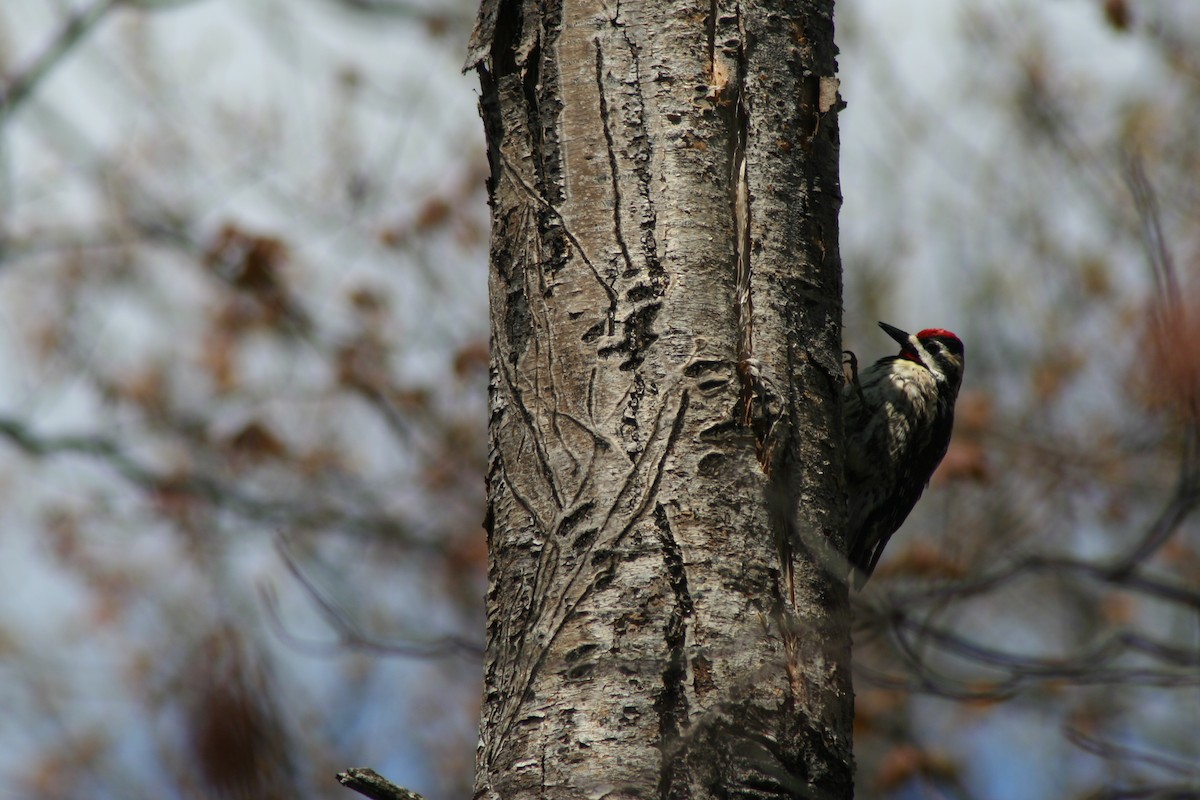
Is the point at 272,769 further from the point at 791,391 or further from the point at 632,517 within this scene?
the point at 791,391

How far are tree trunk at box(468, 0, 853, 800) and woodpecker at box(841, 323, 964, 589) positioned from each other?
212 cm

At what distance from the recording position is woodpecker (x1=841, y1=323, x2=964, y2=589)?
4.55 metres

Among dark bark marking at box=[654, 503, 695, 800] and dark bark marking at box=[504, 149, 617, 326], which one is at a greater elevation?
dark bark marking at box=[504, 149, 617, 326]

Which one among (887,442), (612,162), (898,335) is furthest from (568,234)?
(898,335)

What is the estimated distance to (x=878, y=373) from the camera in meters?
4.96

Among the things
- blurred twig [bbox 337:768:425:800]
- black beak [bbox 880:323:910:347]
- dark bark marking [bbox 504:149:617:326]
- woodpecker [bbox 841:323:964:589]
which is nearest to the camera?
blurred twig [bbox 337:768:425:800]

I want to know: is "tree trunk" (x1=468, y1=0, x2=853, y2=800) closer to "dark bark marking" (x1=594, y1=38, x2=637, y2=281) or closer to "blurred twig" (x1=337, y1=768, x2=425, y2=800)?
"dark bark marking" (x1=594, y1=38, x2=637, y2=281)

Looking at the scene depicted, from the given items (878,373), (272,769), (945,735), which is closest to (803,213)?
(272,769)

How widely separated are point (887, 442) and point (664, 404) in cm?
260

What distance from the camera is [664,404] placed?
225 cm

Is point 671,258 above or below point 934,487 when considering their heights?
below

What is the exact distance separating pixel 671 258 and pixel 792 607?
717mm

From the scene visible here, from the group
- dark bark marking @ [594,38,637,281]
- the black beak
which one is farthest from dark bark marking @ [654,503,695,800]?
the black beak

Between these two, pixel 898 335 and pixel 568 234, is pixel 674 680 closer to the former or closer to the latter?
pixel 568 234
